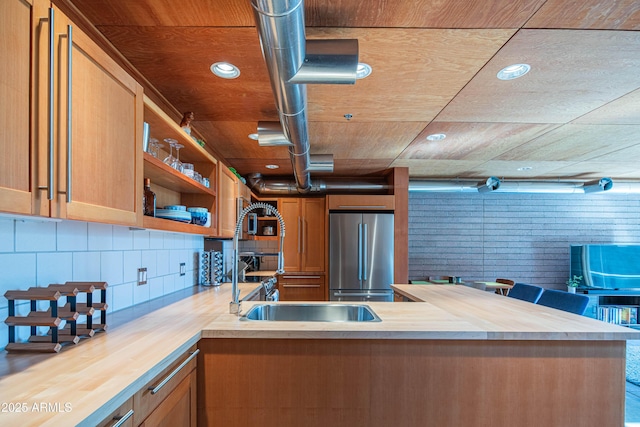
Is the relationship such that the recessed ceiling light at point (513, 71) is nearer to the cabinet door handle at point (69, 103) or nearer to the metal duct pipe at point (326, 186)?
the cabinet door handle at point (69, 103)

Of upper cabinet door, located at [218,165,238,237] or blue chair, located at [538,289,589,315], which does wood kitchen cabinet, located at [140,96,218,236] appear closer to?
upper cabinet door, located at [218,165,238,237]

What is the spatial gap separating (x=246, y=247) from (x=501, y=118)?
3.83m

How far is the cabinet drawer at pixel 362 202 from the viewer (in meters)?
4.52

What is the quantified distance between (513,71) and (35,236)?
2.42m

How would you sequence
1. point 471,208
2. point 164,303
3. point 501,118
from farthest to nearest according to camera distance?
1. point 471,208
2. point 501,118
3. point 164,303

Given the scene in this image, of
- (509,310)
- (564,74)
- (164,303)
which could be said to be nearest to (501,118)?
(564,74)

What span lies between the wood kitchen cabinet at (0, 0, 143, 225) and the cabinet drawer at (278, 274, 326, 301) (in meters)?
3.75

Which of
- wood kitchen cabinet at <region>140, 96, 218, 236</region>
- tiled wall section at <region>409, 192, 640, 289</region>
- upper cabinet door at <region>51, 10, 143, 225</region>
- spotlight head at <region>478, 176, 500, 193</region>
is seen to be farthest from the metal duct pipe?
upper cabinet door at <region>51, 10, 143, 225</region>

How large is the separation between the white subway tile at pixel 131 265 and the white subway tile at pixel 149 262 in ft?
0.16

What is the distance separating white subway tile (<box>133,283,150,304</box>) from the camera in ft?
6.64

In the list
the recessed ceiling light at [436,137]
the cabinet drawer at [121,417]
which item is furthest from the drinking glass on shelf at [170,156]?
the recessed ceiling light at [436,137]

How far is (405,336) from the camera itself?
152cm

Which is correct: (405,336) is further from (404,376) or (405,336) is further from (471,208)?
(471,208)

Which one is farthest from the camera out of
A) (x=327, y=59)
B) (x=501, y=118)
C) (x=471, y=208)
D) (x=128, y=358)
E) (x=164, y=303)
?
(x=471, y=208)
